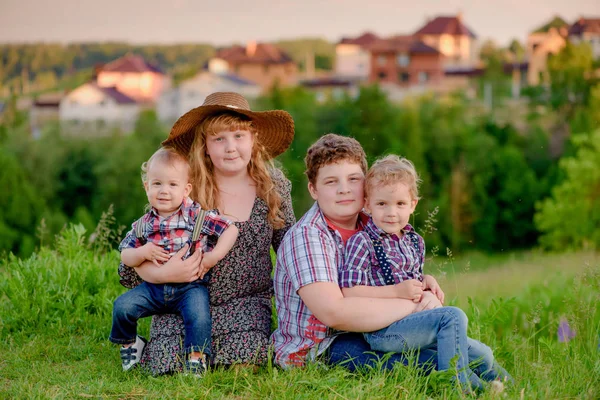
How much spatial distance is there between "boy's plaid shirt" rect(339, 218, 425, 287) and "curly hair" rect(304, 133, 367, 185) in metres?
0.37

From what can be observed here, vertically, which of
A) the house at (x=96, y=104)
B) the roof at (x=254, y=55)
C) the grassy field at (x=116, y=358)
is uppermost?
the roof at (x=254, y=55)

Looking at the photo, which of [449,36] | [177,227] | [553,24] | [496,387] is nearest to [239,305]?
[177,227]

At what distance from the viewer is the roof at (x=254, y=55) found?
93.1 meters

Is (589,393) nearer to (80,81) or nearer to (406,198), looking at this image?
(406,198)

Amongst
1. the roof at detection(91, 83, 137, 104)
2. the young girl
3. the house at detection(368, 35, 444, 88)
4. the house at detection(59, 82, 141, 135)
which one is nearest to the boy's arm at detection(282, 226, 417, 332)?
the young girl

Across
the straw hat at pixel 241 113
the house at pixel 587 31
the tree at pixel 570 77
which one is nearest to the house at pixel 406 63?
the house at pixel 587 31

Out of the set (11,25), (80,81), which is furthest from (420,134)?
(80,81)

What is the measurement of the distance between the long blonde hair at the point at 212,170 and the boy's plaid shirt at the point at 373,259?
81 cm

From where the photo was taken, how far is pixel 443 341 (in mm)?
3607

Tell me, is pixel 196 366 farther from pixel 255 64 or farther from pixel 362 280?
pixel 255 64

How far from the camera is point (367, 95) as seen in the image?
171ft

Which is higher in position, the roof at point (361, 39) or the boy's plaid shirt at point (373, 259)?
the roof at point (361, 39)

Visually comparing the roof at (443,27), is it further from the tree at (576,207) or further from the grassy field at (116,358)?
the grassy field at (116,358)

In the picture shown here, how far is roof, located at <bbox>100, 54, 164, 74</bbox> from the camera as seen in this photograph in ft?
304
